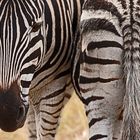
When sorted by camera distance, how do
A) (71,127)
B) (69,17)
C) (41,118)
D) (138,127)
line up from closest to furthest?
1. (138,127)
2. (69,17)
3. (41,118)
4. (71,127)

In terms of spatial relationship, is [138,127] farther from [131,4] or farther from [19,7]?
[19,7]

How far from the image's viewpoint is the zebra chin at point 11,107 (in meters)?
3.86

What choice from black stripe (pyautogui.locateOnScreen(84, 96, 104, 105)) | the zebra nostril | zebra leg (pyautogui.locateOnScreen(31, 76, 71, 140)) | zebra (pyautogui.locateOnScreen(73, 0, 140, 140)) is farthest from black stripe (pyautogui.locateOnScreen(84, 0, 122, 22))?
zebra leg (pyautogui.locateOnScreen(31, 76, 71, 140))

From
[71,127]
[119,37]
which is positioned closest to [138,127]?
[119,37]

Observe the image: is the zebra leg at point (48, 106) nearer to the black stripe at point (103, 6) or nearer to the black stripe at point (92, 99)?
the black stripe at point (92, 99)

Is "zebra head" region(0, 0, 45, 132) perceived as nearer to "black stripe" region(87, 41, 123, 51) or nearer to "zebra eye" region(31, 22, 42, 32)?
"zebra eye" region(31, 22, 42, 32)

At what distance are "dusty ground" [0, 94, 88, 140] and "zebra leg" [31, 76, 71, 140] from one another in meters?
1.55

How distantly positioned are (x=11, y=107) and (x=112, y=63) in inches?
26.2

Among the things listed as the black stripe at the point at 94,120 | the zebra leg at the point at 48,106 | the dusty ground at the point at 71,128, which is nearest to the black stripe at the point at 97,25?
the black stripe at the point at 94,120

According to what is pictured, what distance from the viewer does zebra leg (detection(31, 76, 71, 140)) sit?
4562 mm

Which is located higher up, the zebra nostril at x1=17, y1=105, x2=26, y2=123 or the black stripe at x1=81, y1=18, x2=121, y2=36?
the black stripe at x1=81, y1=18, x2=121, y2=36

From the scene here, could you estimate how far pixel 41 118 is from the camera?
475 cm

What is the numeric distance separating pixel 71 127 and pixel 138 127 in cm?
313

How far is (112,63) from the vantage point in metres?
3.66
